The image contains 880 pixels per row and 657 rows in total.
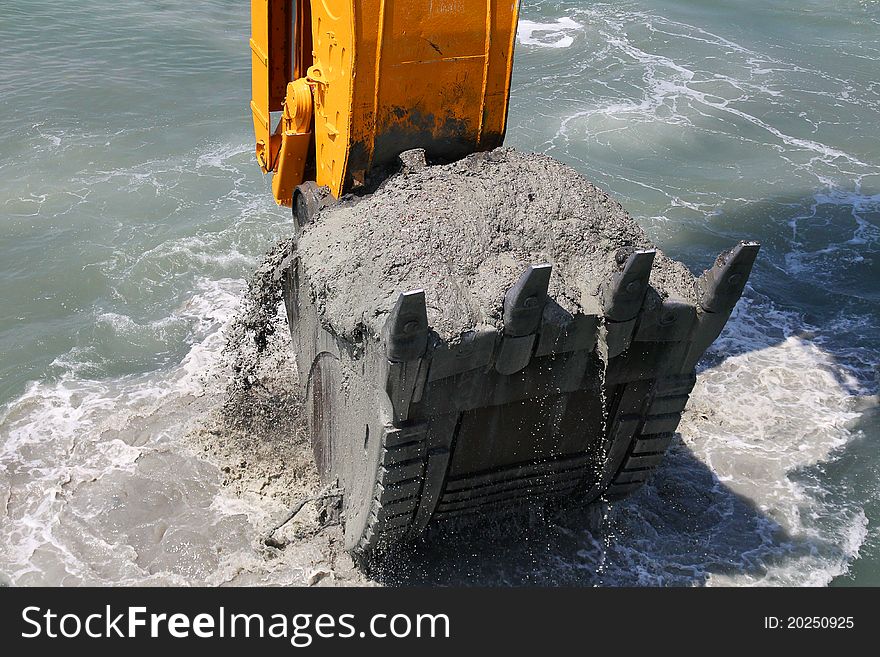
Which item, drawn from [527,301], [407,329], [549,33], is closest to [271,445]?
[407,329]

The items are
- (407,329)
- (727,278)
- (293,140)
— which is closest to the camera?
(407,329)

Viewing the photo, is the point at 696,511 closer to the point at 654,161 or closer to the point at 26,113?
the point at 654,161

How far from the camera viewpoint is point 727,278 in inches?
200

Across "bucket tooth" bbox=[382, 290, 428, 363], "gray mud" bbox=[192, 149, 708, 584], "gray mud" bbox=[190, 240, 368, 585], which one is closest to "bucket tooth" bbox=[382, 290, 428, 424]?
"bucket tooth" bbox=[382, 290, 428, 363]

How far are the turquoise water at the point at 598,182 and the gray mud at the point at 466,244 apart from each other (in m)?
2.90

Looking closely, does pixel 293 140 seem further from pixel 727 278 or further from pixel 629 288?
pixel 727 278

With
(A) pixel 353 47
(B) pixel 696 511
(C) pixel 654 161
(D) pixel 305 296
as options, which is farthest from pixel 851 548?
(C) pixel 654 161

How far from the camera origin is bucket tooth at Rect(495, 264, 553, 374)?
4.70m

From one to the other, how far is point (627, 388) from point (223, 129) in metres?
10.9

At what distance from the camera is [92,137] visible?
550 inches

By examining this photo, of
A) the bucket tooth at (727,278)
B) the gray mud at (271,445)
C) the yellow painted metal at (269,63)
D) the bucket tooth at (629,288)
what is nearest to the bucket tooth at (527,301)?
the bucket tooth at (629,288)

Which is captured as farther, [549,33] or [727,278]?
[549,33]

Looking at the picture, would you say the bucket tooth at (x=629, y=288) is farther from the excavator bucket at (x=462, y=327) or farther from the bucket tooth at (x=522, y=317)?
the bucket tooth at (x=522, y=317)

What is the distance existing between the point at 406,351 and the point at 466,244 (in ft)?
3.32
